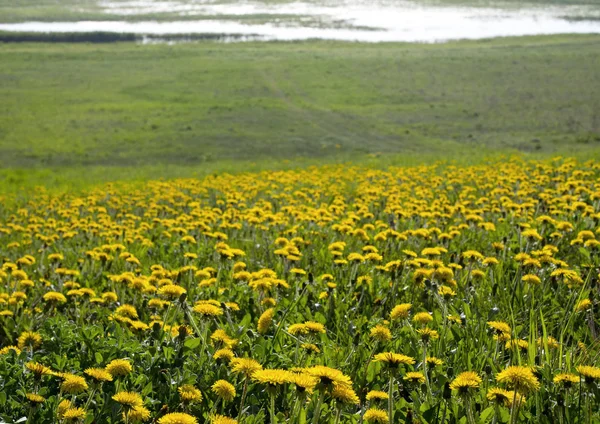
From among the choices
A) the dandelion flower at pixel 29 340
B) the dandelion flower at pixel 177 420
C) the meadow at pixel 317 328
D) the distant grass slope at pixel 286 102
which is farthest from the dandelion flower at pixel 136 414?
the distant grass slope at pixel 286 102

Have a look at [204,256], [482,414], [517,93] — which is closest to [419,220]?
[204,256]

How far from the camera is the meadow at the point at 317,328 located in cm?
275

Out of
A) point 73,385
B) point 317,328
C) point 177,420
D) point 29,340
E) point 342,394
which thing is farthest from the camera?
point 29,340

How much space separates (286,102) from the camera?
47.9m

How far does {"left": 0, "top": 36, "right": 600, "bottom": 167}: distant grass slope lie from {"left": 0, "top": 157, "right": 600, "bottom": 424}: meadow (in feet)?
73.6

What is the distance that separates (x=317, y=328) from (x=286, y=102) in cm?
4559

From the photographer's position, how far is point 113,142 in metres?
35.3

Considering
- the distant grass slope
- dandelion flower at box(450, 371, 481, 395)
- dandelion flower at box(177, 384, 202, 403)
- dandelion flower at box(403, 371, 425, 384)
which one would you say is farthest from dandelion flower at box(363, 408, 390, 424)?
the distant grass slope

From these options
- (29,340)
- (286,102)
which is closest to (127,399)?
(29,340)

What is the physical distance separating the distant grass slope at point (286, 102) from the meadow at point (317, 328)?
73.6 ft

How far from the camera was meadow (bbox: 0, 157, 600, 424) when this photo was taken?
9.03 ft

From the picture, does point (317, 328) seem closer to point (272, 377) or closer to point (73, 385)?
point (272, 377)

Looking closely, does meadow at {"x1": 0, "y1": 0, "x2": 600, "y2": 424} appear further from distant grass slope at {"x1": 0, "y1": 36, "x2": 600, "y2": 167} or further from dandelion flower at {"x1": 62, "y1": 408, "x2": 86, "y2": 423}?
distant grass slope at {"x1": 0, "y1": 36, "x2": 600, "y2": 167}

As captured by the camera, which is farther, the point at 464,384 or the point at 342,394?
the point at 464,384
